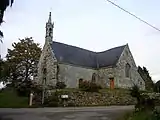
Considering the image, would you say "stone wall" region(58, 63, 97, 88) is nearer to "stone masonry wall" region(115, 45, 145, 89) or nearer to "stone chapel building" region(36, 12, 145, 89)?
"stone chapel building" region(36, 12, 145, 89)

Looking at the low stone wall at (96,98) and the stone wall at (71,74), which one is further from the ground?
the stone wall at (71,74)

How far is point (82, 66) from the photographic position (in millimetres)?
38312

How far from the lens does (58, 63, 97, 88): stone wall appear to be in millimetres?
36062

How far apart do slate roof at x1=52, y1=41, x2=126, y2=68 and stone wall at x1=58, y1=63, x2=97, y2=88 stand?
808 mm

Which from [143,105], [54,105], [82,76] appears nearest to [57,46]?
[82,76]

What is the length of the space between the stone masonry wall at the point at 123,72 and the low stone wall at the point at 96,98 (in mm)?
9842

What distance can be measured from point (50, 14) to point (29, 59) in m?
10.0

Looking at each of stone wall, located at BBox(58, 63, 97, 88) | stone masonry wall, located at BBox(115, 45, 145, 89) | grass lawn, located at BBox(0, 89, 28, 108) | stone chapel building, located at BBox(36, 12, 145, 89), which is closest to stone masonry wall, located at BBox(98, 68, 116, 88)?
stone chapel building, located at BBox(36, 12, 145, 89)

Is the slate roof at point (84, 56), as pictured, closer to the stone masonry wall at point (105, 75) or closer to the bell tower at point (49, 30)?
the stone masonry wall at point (105, 75)

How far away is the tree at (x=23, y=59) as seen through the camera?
4494 centimetres

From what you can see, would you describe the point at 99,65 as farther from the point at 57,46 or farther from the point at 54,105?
the point at 54,105

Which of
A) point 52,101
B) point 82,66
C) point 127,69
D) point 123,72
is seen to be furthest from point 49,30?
point 52,101

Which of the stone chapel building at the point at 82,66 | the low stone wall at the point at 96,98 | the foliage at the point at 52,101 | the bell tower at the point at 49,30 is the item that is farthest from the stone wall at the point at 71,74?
the foliage at the point at 52,101

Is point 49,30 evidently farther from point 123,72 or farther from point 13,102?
point 13,102
